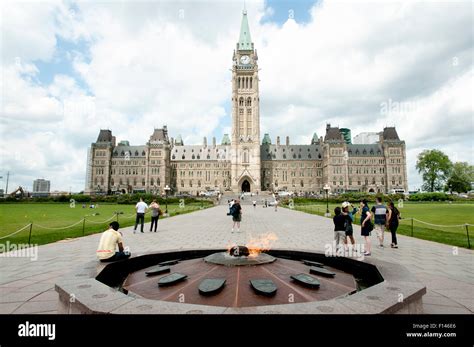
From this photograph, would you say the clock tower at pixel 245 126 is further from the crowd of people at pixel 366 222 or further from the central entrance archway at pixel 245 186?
the crowd of people at pixel 366 222

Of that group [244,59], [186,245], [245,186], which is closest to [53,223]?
[186,245]

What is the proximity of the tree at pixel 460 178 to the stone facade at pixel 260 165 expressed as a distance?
1501cm

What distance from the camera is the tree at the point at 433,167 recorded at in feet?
270

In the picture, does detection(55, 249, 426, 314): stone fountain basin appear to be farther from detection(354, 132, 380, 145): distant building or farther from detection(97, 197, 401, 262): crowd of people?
detection(354, 132, 380, 145): distant building

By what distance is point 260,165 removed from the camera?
9656cm

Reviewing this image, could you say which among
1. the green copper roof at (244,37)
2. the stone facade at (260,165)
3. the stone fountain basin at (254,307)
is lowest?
the stone fountain basin at (254,307)

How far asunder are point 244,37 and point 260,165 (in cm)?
4280

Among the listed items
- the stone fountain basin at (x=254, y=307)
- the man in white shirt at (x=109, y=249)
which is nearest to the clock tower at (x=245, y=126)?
the man in white shirt at (x=109, y=249)

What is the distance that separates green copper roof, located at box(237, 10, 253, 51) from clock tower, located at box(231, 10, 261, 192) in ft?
11.7

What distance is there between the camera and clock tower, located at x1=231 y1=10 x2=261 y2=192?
89438 millimetres

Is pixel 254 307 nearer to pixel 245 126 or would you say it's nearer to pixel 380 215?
pixel 380 215

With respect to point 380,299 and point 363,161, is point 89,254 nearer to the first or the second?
point 380,299

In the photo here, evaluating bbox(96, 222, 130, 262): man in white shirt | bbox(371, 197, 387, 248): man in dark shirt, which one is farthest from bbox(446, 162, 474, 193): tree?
bbox(96, 222, 130, 262): man in white shirt
